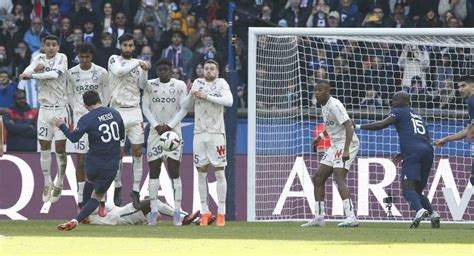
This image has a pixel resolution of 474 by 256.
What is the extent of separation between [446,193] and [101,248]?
8.85 meters

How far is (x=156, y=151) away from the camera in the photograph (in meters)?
20.6

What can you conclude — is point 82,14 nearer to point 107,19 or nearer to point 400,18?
point 107,19

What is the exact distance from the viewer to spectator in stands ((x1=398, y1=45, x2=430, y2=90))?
2266cm

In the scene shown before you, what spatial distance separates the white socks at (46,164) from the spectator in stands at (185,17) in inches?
265

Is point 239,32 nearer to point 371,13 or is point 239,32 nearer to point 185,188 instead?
point 371,13

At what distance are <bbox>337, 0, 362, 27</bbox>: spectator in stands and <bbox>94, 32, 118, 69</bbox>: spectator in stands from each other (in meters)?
4.34

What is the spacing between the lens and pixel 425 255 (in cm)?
1402

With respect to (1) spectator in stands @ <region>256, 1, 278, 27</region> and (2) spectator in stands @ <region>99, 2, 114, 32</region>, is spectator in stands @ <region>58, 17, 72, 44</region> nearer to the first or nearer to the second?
(2) spectator in stands @ <region>99, 2, 114, 32</region>

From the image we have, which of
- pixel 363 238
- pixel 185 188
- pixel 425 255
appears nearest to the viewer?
pixel 425 255

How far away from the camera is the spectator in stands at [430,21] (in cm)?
2669

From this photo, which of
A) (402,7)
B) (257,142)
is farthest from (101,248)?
(402,7)

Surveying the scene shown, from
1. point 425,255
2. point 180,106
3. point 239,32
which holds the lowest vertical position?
point 425,255

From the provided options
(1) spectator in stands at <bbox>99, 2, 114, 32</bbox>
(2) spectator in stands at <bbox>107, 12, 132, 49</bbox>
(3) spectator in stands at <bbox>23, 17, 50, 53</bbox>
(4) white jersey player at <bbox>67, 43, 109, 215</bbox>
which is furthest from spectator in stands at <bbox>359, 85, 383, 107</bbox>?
(3) spectator in stands at <bbox>23, 17, 50, 53</bbox>

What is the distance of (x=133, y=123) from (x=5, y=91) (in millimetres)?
5675
